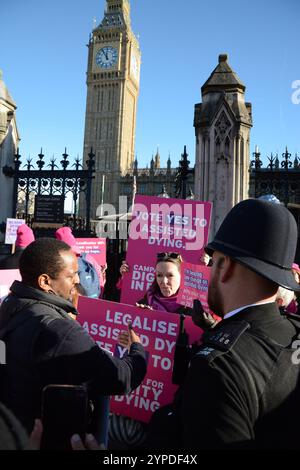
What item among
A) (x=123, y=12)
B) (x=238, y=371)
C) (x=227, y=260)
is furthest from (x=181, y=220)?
(x=123, y=12)

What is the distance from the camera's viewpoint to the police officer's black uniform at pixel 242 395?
3.53 ft

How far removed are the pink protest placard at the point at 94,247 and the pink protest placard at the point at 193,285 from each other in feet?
9.49

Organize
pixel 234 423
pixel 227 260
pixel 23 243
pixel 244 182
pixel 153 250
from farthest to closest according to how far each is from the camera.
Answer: pixel 244 182
pixel 23 243
pixel 153 250
pixel 227 260
pixel 234 423

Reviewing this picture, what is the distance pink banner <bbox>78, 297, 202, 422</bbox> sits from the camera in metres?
2.45

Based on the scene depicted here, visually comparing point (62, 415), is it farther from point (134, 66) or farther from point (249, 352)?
point (134, 66)

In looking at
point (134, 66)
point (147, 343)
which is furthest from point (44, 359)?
point (134, 66)

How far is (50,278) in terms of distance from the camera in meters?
2.01

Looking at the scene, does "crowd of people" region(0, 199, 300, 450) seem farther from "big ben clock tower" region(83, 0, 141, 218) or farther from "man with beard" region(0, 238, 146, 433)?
"big ben clock tower" region(83, 0, 141, 218)

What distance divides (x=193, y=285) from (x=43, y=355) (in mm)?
1972

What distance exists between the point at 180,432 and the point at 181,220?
3.24 m

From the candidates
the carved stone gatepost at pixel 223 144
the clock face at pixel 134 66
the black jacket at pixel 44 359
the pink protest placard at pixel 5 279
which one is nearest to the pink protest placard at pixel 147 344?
the black jacket at pixel 44 359

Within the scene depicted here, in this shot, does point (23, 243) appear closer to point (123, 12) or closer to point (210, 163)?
point (210, 163)

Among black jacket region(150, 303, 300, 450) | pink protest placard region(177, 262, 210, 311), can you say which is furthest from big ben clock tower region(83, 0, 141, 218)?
black jacket region(150, 303, 300, 450)
